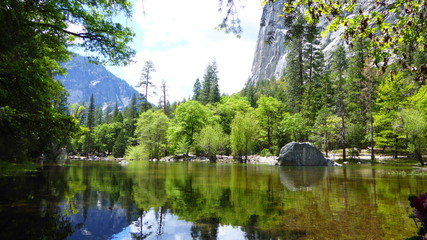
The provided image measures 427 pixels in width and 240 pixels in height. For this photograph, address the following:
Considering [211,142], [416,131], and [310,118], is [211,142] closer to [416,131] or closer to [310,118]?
[310,118]

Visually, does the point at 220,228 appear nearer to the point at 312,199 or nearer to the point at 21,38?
the point at 312,199

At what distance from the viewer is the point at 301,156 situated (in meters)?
27.2

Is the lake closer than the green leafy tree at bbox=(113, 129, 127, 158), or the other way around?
the lake

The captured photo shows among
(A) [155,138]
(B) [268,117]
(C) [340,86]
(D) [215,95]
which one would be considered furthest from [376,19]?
(D) [215,95]

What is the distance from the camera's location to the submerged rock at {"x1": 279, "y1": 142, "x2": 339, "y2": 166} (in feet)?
88.5

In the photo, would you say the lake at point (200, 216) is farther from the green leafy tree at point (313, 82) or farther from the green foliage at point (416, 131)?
the green leafy tree at point (313, 82)

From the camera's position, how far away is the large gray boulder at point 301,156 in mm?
26994

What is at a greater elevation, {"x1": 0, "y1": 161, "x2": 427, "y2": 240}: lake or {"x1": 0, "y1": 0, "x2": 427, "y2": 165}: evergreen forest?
{"x1": 0, "y1": 0, "x2": 427, "y2": 165}: evergreen forest

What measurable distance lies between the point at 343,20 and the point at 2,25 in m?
6.16

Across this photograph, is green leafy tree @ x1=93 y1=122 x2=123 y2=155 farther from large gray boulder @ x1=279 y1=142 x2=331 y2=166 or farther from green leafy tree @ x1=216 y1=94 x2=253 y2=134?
large gray boulder @ x1=279 y1=142 x2=331 y2=166

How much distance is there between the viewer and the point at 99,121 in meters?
95.6

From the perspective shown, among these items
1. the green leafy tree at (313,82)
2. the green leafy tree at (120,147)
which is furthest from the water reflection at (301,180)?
the green leafy tree at (120,147)

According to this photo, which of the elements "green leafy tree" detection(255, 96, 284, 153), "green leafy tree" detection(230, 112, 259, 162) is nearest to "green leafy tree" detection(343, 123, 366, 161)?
"green leafy tree" detection(255, 96, 284, 153)

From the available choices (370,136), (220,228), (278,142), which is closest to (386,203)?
(220,228)
